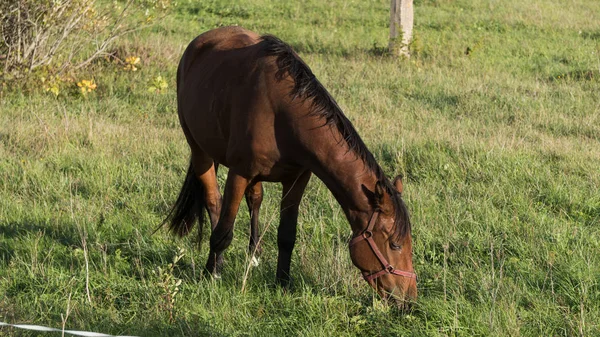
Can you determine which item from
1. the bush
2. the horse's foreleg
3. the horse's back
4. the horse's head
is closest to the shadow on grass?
the bush

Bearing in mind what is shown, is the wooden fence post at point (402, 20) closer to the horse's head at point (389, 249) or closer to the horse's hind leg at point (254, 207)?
the horse's hind leg at point (254, 207)

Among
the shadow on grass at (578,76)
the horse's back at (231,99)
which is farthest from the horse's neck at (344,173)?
the shadow on grass at (578,76)

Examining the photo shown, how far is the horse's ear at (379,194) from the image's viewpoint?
392 centimetres

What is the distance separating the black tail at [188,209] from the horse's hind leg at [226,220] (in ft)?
1.75

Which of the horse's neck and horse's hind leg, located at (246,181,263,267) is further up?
the horse's neck

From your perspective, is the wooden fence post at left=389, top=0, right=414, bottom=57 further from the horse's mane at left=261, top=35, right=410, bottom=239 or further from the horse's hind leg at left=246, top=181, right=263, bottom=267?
the horse's mane at left=261, top=35, right=410, bottom=239

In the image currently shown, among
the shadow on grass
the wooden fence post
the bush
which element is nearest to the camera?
the bush

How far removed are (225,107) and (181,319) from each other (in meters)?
1.48

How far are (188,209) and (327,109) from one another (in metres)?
1.85

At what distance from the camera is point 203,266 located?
5.09 meters

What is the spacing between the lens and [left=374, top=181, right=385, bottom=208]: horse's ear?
3924 mm

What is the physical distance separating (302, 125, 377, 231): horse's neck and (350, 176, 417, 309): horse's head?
79mm

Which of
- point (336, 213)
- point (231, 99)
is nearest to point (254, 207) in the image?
point (336, 213)

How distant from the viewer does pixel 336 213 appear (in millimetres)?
5688
